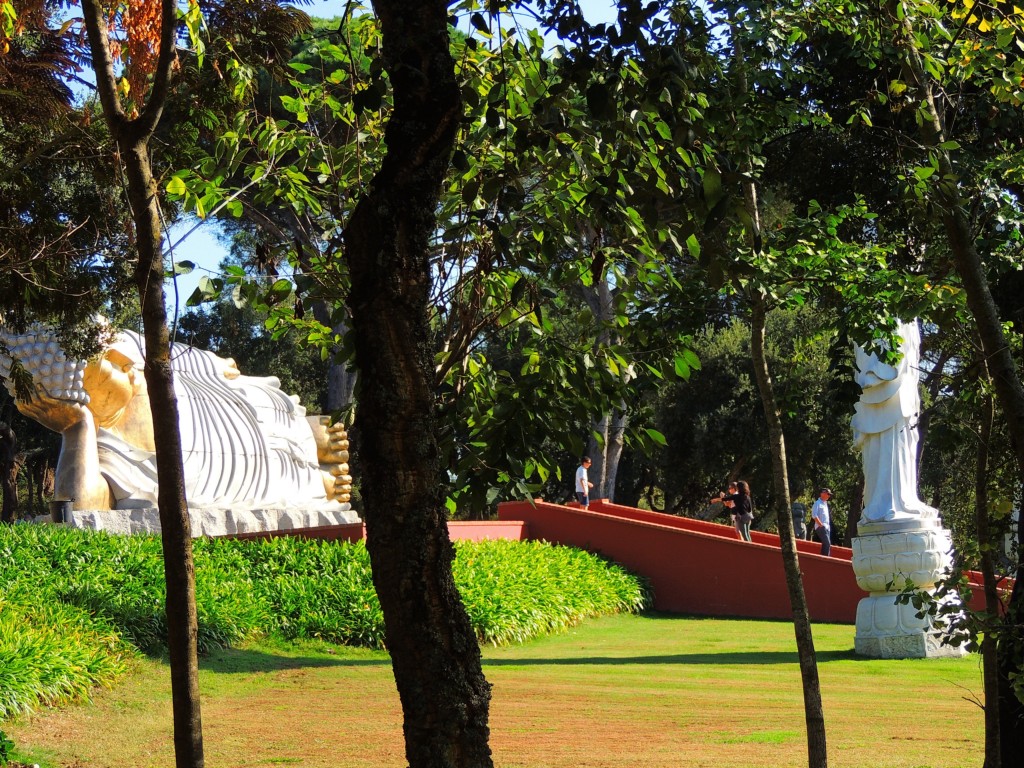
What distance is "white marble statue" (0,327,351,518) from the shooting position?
12625mm

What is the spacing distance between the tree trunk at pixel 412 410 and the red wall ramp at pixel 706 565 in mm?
12488

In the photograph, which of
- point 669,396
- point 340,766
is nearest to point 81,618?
point 340,766

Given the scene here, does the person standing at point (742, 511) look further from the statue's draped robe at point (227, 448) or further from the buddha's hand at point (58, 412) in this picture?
the buddha's hand at point (58, 412)

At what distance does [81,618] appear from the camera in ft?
28.9

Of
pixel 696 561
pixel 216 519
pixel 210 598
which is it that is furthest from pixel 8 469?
pixel 210 598

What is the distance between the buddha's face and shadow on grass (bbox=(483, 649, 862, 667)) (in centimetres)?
562

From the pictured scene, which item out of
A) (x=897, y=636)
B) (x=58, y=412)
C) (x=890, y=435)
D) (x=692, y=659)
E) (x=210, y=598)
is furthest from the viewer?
(x=58, y=412)

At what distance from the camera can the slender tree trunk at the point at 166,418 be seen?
4.23 m

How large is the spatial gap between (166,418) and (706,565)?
12.5 metres

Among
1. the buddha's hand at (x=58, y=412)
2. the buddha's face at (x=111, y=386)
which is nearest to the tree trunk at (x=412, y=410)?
the buddha's hand at (x=58, y=412)

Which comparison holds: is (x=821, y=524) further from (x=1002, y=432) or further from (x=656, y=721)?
(x=1002, y=432)

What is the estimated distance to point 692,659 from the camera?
11125 millimetres

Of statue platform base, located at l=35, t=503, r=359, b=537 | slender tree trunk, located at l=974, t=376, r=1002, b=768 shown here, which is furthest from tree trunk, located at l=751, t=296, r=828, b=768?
statue platform base, located at l=35, t=503, r=359, b=537

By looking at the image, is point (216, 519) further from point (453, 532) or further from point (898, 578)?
point (898, 578)
